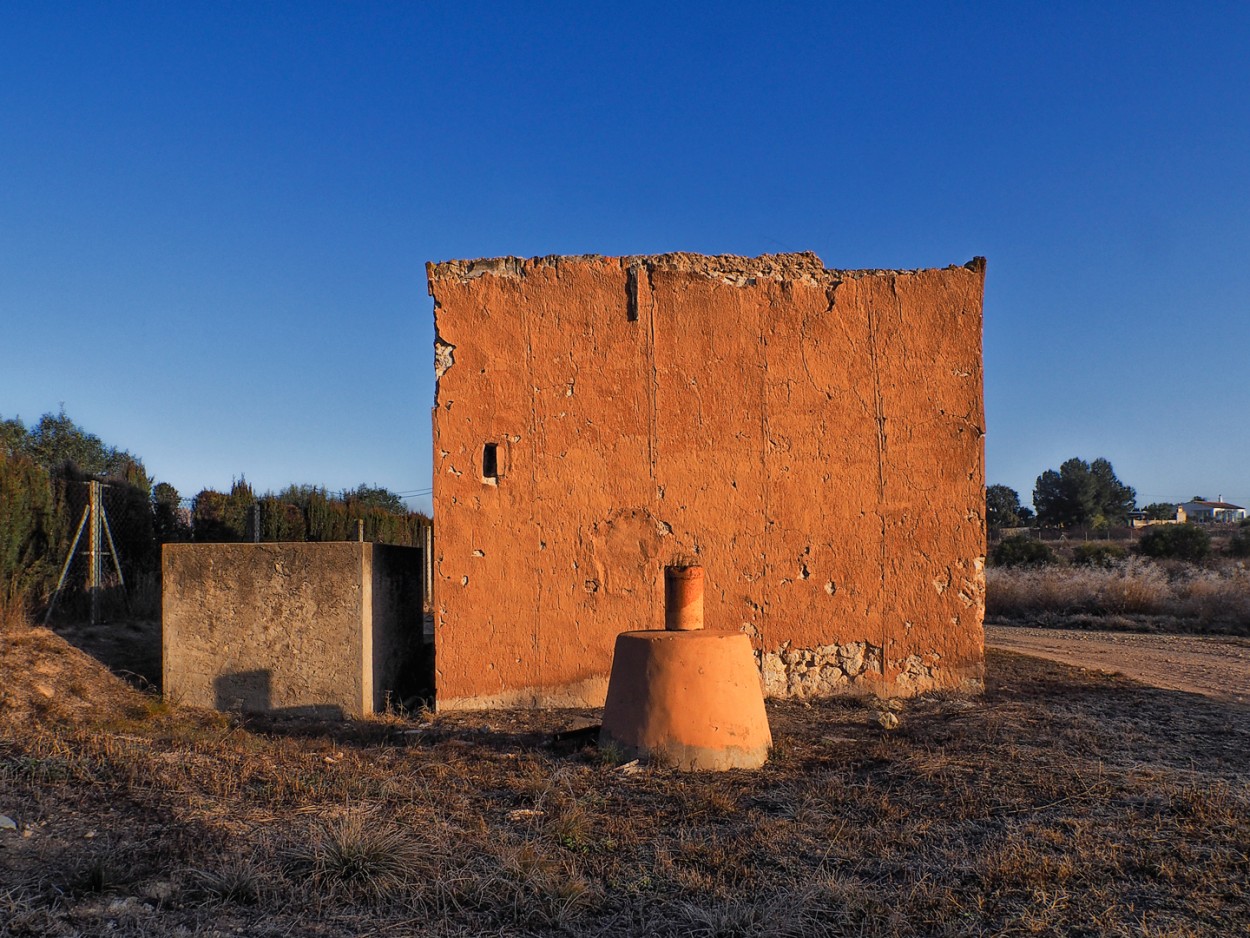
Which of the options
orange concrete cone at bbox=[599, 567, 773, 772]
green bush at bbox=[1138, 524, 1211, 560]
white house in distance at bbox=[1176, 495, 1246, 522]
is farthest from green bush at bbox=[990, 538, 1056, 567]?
white house in distance at bbox=[1176, 495, 1246, 522]

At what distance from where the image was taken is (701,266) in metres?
8.03

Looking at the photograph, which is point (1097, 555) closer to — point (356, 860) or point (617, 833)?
point (617, 833)

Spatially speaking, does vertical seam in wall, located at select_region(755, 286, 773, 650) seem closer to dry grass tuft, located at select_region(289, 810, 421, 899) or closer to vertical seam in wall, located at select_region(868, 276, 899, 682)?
vertical seam in wall, located at select_region(868, 276, 899, 682)

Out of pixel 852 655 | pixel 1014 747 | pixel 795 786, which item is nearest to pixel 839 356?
pixel 852 655

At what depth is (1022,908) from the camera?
339 centimetres

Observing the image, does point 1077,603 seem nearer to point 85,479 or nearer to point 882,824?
point 882,824

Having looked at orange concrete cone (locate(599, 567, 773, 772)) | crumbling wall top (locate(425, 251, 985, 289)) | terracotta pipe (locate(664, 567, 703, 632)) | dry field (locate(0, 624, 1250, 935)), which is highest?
crumbling wall top (locate(425, 251, 985, 289))

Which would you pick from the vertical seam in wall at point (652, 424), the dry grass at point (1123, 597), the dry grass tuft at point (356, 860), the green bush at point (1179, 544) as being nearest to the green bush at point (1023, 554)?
the green bush at point (1179, 544)

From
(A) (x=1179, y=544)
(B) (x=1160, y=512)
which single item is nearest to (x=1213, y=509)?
(B) (x=1160, y=512)

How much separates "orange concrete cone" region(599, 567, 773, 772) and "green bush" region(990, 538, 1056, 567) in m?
23.7

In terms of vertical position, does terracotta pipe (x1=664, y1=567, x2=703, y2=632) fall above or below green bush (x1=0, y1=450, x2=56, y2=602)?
below

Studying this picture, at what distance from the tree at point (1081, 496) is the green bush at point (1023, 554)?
25460 millimetres

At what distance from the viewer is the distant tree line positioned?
372 inches

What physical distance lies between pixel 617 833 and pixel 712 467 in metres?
4.08
